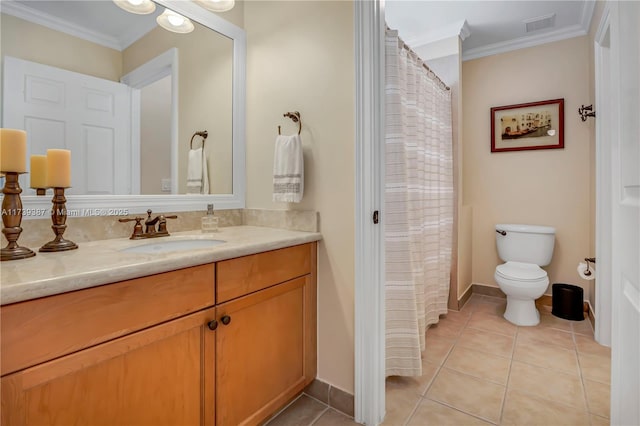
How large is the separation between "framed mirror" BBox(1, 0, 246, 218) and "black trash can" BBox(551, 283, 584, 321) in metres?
2.61

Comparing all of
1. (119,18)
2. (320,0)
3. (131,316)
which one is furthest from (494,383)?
(119,18)

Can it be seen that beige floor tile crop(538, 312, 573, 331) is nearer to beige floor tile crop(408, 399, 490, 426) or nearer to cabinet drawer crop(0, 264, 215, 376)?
beige floor tile crop(408, 399, 490, 426)

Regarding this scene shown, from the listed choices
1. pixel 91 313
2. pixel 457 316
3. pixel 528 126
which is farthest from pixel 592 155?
pixel 91 313

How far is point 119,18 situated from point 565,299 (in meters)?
3.43

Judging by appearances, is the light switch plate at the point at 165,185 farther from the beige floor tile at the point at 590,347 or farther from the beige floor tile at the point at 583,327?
the beige floor tile at the point at 583,327

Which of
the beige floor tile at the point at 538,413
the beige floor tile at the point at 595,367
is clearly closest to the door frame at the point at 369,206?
the beige floor tile at the point at 538,413

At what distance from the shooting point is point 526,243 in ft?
8.68

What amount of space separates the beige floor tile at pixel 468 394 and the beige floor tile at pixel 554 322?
1103mm

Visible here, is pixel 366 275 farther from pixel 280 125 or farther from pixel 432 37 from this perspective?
pixel 432 37

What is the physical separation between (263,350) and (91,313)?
2.19 feet

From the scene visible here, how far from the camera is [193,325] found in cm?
103

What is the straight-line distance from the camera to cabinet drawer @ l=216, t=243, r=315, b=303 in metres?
1.12

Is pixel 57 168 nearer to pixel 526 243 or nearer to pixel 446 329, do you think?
pixel 446 329

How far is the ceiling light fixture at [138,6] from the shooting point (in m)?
1.38
